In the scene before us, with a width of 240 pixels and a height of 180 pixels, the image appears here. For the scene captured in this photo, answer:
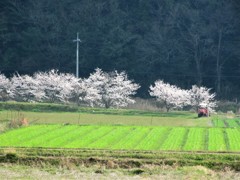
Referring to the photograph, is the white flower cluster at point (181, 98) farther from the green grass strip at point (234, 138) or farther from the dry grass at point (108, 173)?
the dry grass at point (108, 173)

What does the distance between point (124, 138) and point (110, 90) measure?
2030cm

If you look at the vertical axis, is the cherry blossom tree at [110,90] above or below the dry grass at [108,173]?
above

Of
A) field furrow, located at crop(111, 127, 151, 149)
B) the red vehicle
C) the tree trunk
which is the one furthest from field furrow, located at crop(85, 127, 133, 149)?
the tree trunk

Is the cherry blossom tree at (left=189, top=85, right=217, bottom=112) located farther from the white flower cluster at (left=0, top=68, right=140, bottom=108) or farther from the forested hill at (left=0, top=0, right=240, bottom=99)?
the forested hill at (left=0, top=0, right=240, bottom=99)

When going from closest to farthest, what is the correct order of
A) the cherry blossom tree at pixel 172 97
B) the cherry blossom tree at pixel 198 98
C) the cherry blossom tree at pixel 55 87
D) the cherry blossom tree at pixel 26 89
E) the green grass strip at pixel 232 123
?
1. the green grass strip at pixel 232 123
2. the cherry blossom tree at pixel 172 97
3. the cherry blossom tree at pixel 198 98
4. the cherry blossom tree at pixel 55 87
5. the cherry blossom tree at pixel 26 89

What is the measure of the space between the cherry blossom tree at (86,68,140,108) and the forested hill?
22.3 ft

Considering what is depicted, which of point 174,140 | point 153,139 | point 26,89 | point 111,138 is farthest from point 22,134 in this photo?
point 26,89

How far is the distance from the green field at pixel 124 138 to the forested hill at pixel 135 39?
25.0 m

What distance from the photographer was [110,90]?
50094 mm

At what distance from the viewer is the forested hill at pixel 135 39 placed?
5872 centimetres

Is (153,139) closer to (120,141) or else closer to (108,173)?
(120,141)

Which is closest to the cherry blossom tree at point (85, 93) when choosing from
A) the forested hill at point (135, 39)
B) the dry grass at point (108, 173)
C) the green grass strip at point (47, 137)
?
the forested hill at point (135, 39)

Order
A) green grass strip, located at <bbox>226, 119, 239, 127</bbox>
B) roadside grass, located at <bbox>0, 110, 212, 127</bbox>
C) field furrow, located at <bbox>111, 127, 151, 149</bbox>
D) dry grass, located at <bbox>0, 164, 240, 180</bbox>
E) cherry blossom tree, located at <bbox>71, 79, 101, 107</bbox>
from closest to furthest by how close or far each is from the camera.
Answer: dry grass, located at <bbox>0, 164, 240, 180</bbox>, field furrow, located at <bbox>111, 127, 151, 149</bbox>, green grass strip, located at <bbox>226, 119, 239, 127</bbox>, roadside grass, located at <bbox>0, 110, 212, 127</bbox>, cherry blossom tree, located at <bbox>71, 79, 101, 107</bbox>

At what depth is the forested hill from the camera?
58719mm
